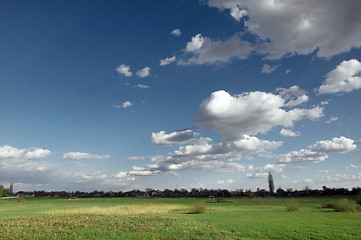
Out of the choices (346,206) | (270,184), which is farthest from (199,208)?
(270,184)

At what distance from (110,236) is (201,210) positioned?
23.2 m

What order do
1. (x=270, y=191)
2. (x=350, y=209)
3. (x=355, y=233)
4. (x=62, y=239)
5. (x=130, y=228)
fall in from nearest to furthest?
(x=62, y=239), (x=355, y=233), (x=130, y=228), (x=350, y=209), (x=270, y=191)

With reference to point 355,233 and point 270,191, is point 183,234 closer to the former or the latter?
point 355,233

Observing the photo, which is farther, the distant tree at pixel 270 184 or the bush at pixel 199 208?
the distant tree at pixel 270 184

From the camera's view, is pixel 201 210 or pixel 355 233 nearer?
pixel 355 233

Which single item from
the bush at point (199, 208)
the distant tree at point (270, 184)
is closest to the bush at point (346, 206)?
the bush at point (199, 208)

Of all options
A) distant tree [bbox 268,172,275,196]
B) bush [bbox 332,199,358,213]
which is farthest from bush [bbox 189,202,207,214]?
distant tree [bbox 268,172,275,196]

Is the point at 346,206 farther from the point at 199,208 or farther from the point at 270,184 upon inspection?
the point at 270,184

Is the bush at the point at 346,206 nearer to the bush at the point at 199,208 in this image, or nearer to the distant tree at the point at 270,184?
the bush at the point at 199,208

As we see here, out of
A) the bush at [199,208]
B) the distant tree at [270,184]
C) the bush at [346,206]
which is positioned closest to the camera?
the bush at [346,206]

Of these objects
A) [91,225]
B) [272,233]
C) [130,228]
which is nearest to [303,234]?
[272,233]

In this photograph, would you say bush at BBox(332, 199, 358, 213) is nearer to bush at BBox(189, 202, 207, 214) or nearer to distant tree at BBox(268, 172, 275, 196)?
bush at BBox(189, 202, 207, 214)

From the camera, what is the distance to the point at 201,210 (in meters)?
41.0

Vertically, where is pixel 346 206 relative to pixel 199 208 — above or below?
below
